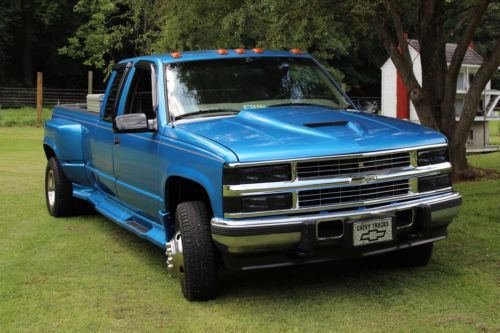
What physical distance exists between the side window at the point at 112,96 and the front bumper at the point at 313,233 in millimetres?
2609

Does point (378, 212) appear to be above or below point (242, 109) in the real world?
below

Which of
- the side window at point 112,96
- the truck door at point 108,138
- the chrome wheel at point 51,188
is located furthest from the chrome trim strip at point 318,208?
the chrome wheel at point 51,188

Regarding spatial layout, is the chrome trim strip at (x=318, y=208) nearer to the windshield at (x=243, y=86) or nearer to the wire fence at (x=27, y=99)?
the windshield at (x=243, y=86)

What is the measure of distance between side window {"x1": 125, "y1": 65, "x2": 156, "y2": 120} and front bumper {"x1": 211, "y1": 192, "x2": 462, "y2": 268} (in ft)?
6.55

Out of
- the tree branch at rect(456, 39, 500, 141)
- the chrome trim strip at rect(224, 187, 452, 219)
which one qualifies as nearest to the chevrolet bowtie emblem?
the chrome trim strip at rect(224, 187, 452, 219)

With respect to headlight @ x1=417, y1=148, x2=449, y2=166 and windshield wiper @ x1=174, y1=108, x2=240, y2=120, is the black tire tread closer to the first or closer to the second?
windshield wiper @ x1=174, y1=108, x2=240, y2=120

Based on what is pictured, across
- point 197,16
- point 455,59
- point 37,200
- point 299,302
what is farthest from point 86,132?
point 455,59

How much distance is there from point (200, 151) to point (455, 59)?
659cm

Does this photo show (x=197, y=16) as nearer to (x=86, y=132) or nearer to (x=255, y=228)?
(x=86, y=132)

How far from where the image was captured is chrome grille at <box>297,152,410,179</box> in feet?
13.6

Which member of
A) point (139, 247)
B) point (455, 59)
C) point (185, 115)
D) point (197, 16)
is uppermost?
point (197, 16)

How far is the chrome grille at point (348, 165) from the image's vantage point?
4137 millimetres

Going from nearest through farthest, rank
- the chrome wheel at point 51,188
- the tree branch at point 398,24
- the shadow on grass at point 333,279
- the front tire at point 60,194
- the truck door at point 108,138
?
1. the shadow on grass at point 333,279
2. the truck door at point 108,138
3. the front tire at point 60,194
4. the chrome wheel at point 51,188
5. the tree branch at point 398,24

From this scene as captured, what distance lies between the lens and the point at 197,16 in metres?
10.9
